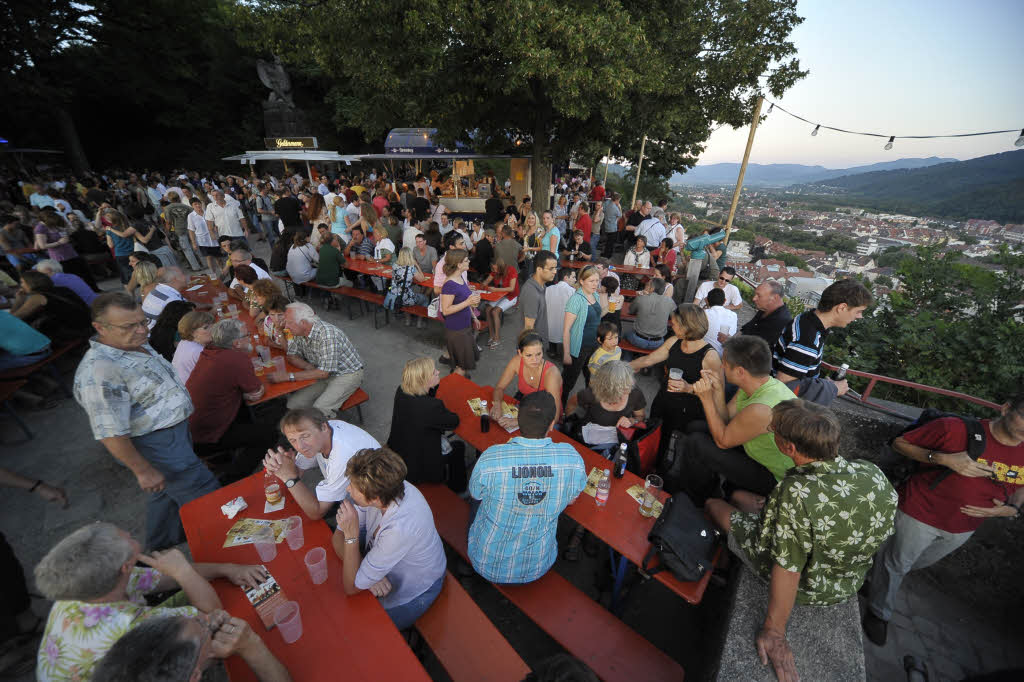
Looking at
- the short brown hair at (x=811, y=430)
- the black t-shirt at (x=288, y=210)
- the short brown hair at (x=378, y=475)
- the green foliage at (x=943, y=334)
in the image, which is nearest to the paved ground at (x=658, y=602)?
the short brown hair at (x=378, y=475)

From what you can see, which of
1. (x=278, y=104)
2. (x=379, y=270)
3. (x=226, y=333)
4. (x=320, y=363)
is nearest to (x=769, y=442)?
(x=320, y=363)

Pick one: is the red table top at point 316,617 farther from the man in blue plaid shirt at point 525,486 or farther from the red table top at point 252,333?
the red table top at point 252,333

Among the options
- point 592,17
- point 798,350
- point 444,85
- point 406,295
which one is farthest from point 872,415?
point 444,85

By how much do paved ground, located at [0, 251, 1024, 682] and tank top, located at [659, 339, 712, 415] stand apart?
1341mm

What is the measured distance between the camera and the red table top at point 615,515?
230 centimetres

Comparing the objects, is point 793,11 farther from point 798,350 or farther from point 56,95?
point 56,95

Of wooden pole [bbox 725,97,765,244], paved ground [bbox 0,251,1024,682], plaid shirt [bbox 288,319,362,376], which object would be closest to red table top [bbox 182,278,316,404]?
plaid shirt [bbox 288,319,362,376]

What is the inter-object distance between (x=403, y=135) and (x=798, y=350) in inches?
877

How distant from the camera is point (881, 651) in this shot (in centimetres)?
284

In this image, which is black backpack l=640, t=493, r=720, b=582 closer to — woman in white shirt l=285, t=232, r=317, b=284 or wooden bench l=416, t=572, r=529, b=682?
wooden bench l=416, t=572, r=529, b=682

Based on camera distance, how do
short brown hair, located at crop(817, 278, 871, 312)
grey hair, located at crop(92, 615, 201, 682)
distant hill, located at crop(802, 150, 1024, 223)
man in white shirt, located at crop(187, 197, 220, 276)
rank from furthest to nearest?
distant hill, located at crop(802, 150, 1024, 223) < man in white shirt, located at crop(187, 197, 220, 276) < short brown hair, located at crop(817, 278, 871, 312) < grey hair, located at crop(92, 615, 201, 682)

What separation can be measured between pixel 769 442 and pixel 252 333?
18.9 feet

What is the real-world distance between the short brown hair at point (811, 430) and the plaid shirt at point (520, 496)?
109cm

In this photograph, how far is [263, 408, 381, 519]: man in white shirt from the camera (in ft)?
8.01
